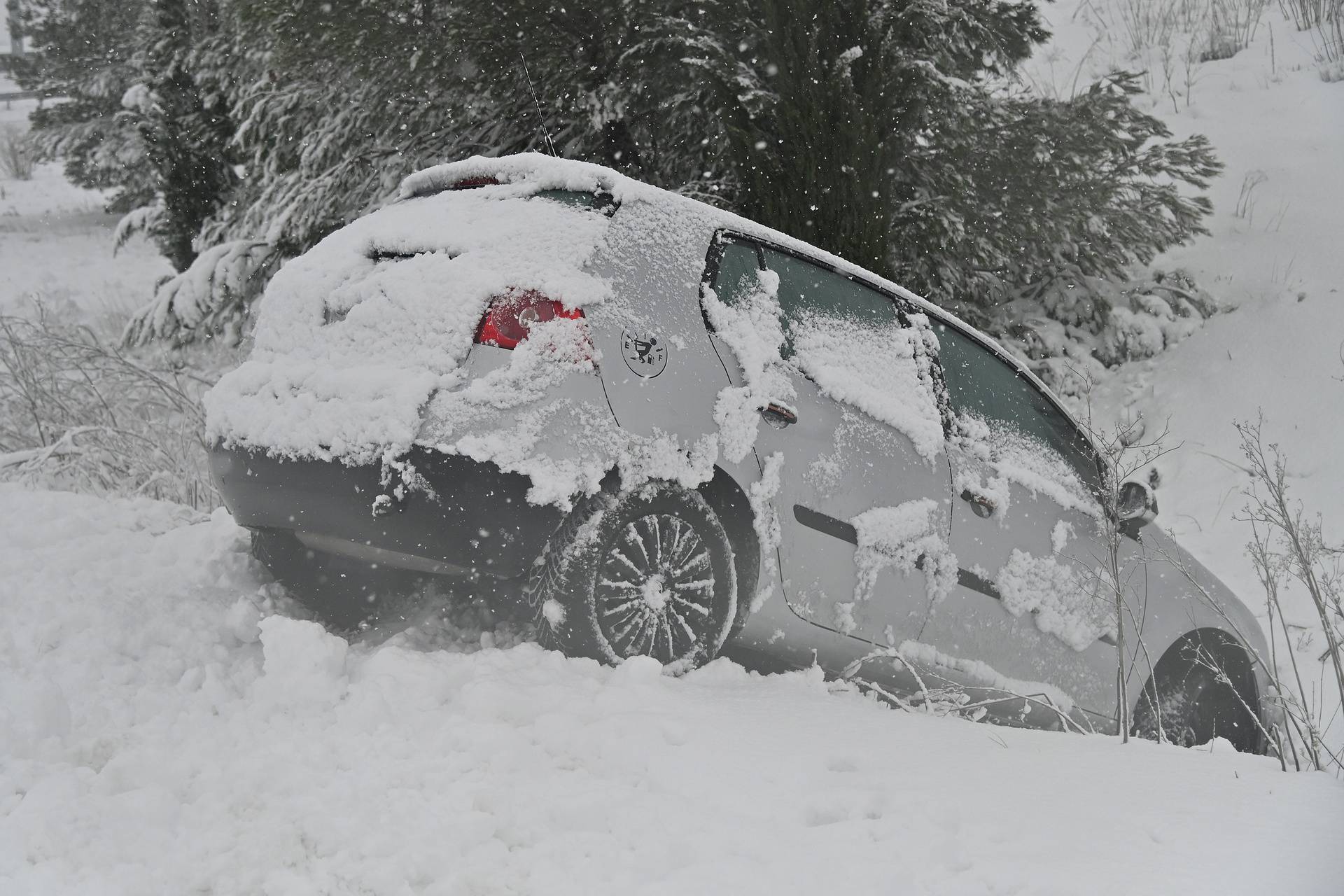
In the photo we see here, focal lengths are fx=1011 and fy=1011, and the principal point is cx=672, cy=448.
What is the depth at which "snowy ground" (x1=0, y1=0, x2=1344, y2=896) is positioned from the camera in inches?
80.7

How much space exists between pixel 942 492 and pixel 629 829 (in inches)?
81.6

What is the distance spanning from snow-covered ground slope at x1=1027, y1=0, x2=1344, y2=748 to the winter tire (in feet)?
11.1

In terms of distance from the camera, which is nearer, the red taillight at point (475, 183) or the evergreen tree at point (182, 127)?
the red taillight at point (475, 183)

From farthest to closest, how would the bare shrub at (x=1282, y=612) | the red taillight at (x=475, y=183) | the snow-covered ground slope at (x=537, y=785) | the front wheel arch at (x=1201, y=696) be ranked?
the front wheel arch at (x=1201, y=696)
the red taillight at (x=475, y=183)
the bare shrub at (x=1282, y=612)
the snow-covered ground slope at (x=537, y=785)

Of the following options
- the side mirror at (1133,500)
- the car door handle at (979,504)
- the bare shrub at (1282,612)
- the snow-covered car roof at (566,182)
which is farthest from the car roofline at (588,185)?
the bare shrub at (1282,612)

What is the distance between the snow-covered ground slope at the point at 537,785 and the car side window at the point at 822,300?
127cm

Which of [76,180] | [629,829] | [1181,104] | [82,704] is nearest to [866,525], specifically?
[629,829]

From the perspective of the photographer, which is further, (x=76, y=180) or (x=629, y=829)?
(x=76, y=180)

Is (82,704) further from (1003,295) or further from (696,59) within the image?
(1003,295)

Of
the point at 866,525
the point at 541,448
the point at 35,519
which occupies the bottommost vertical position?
the point at 35,519

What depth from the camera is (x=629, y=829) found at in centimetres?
220

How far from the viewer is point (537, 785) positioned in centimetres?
236

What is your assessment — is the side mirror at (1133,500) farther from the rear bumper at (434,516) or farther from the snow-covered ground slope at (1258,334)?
the rear bumper at (434,516)

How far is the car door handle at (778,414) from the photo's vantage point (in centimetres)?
333
